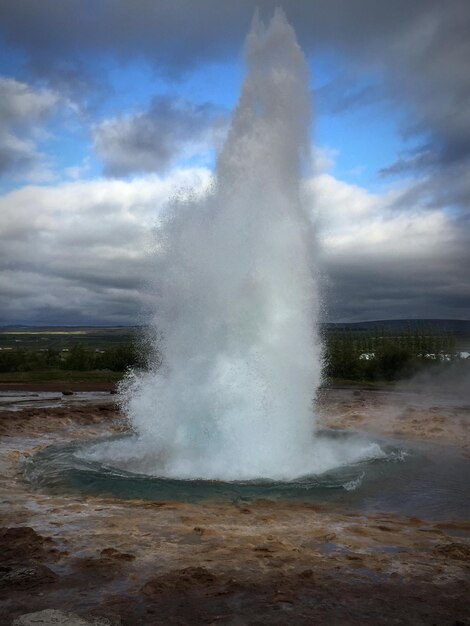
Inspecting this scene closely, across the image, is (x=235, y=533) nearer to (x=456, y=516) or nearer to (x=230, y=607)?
(x=230, y=607)

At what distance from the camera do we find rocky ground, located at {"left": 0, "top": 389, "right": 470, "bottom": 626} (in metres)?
3.92

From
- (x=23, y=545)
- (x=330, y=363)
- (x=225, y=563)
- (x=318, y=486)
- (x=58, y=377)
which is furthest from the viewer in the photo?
(x=330, y=363)

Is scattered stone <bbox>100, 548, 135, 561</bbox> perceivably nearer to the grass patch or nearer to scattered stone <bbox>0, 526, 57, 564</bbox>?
scattered stone <bbox>0, 526, 57, 564</bbox>

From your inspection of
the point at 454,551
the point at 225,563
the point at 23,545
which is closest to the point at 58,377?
the point at 23,545

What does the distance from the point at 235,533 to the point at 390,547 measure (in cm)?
166

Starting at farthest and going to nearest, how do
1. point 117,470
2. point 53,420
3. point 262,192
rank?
point 53,420, point 262,192, point 117,470

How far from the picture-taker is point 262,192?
37.3ft

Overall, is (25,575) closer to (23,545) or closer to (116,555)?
(23,545)

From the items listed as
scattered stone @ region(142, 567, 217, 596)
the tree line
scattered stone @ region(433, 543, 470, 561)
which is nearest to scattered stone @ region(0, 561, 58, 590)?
scattered stone @ region(142, 567, 217, 596)

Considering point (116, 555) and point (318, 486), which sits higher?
point (116, 555)

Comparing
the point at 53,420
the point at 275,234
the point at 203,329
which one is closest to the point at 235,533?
the point at 203,329

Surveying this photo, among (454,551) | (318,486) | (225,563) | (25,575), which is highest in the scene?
(25,575)

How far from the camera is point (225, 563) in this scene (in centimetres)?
487

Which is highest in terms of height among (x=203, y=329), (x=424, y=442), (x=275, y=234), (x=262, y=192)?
(x=262, y=192)
